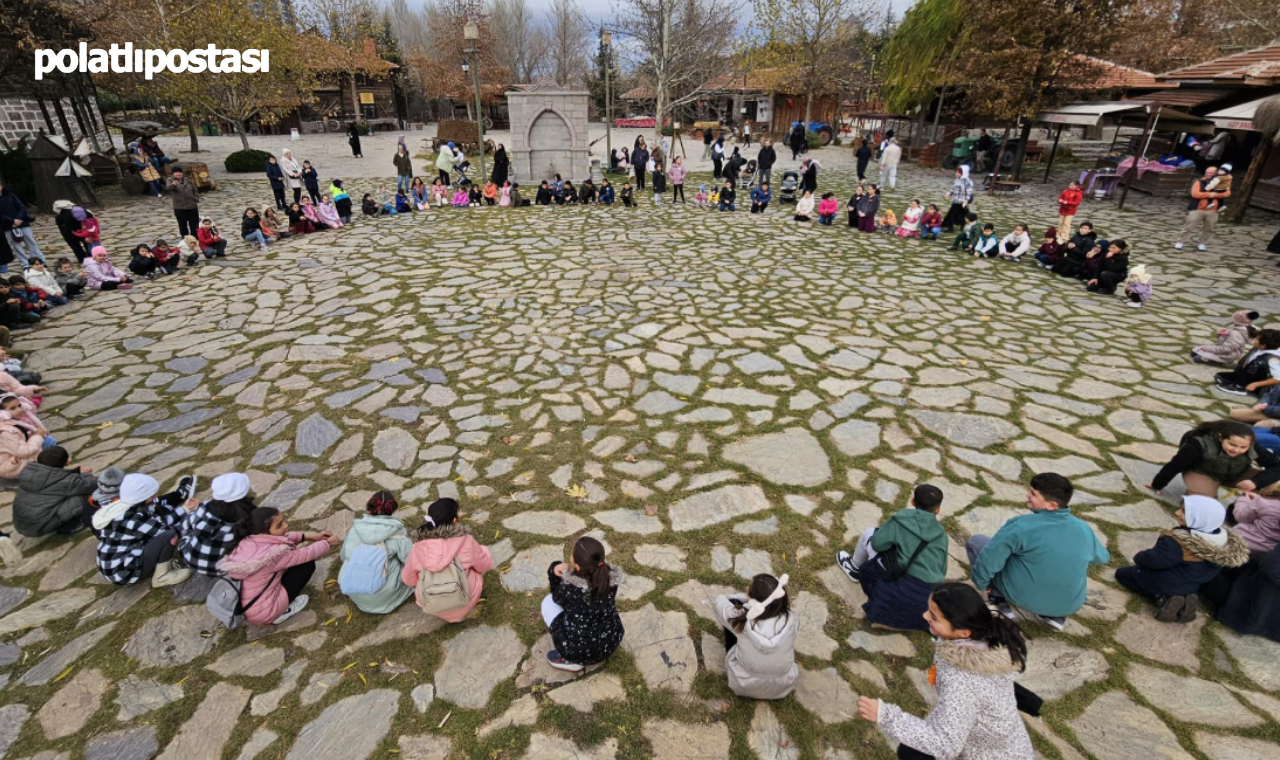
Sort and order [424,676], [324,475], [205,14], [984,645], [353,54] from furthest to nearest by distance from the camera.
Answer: [353,54] → [205,14] → [324,475] → [424,676] → [984,645]

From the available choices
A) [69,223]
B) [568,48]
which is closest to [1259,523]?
[69,223]

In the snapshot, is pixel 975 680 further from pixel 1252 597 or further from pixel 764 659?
pixel 1252 597

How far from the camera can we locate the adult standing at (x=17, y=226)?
9602 mm

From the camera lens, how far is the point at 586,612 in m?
3.14

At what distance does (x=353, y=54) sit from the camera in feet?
125

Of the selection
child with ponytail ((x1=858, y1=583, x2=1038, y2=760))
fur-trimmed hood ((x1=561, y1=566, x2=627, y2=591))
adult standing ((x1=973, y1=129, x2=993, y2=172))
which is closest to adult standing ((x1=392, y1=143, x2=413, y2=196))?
fur-trimmed hood ((x1=561, y1=566, x2=627, y2=591))

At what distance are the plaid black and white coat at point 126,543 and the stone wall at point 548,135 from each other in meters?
16.4

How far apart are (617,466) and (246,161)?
75.9 feet

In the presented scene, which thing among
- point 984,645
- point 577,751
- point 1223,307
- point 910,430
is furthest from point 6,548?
point 1223,307

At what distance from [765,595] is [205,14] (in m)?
26.0

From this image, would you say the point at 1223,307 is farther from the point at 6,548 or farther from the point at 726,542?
the point at 6,548

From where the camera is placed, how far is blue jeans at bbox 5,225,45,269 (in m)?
10.0

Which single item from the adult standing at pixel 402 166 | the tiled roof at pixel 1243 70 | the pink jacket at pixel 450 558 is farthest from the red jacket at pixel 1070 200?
the adult standing at pixel 402 166

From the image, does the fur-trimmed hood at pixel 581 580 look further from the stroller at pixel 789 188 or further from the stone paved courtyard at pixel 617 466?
the stroller at pixel 789 188
